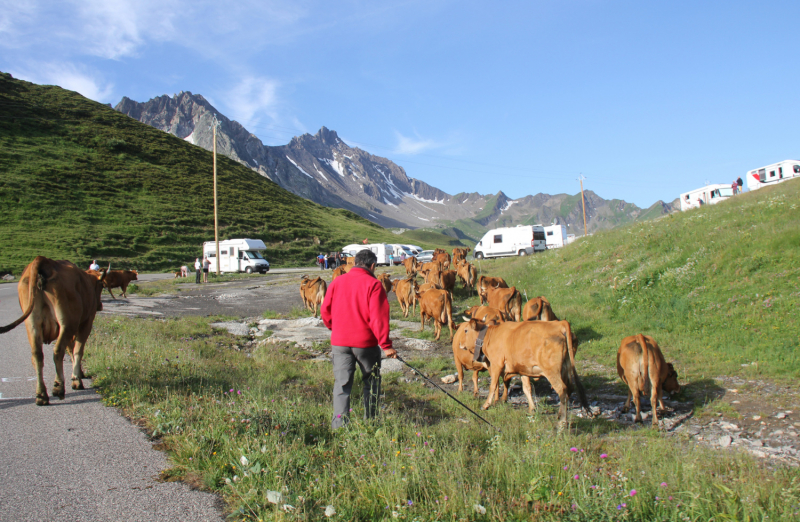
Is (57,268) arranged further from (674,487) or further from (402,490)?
(674,487)

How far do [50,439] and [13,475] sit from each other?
0.84 m

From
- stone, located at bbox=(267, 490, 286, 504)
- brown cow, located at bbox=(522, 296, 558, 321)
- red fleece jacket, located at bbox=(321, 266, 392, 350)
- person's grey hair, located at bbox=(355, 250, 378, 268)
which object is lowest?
stone, located at bbox=(267, 490, 286, 504)

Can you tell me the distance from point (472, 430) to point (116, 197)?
6626 centimetres

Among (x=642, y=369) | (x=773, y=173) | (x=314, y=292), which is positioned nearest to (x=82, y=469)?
(x=642, y=369)

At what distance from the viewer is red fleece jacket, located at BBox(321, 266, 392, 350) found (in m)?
4.91

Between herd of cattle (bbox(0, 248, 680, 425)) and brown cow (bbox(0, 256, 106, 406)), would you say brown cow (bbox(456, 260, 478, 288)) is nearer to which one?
herd of cattle (bbox(0, 248, 680, 425))

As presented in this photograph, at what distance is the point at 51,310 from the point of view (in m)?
6.14

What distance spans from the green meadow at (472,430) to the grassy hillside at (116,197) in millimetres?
37925

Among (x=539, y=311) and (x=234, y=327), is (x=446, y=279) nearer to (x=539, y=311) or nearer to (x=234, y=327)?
(x=234, y=327)

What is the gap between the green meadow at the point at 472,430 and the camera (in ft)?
11.0

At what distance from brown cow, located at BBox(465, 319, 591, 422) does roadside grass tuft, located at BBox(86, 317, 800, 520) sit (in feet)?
1.46

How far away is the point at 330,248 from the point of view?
65.4 meters

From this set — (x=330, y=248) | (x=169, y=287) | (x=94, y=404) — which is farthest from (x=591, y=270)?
(x=330, y=248)

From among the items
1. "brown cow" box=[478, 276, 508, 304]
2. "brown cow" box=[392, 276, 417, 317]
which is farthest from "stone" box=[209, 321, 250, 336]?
"brown cow" box=[478, 276, 508, 304]
